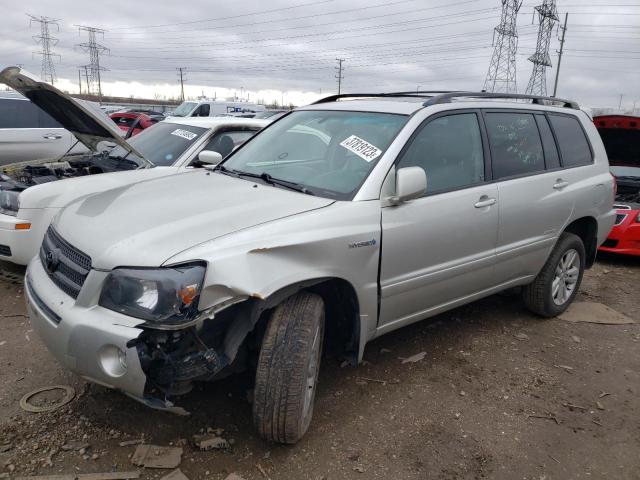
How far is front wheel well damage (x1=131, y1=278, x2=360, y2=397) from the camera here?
7.53 feet

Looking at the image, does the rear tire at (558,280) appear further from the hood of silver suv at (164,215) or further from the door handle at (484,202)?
the hood of silver suv at (164,215)

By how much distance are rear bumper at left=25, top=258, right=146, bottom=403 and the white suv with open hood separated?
2.08 metres

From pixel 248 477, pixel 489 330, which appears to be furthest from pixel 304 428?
pixel 489 330

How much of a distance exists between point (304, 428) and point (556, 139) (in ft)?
10.5

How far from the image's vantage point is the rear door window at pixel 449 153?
3322 millimetres

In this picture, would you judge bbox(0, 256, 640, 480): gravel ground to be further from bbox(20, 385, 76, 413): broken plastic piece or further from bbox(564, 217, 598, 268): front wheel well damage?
bbox(564, 217, 598, 268): front wheel well damage

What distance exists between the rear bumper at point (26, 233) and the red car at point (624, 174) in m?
6.34

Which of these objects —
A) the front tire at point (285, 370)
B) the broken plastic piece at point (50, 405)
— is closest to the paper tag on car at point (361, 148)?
the front tire at point (285, 370)

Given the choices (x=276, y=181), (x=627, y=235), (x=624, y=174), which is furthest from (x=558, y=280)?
(x=624, y=174)

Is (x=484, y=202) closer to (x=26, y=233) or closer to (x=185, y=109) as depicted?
(x=26, y=233)

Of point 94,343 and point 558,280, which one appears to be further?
point 558,280

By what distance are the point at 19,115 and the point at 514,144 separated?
826cm

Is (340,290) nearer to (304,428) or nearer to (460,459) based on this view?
(304,428)

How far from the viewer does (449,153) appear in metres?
3.53
